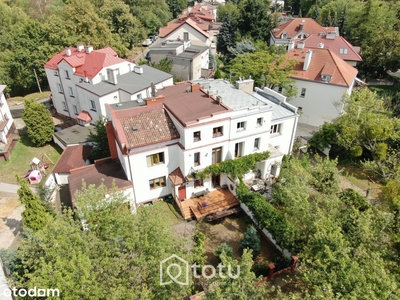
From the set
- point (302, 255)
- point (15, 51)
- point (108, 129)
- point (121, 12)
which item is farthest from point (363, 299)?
point (121, 12)

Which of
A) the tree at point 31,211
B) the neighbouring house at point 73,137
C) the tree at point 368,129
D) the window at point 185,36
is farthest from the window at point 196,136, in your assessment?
the window at point 185,36

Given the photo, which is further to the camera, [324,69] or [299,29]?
[299,29]

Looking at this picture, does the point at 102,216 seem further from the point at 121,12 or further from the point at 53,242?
the point at 121,12

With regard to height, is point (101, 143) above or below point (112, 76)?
below

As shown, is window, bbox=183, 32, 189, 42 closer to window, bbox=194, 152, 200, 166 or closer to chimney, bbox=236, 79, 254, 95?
chimney, bbox=236, 79, 254, 95

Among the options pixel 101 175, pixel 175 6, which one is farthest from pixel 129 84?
pixel 175 6

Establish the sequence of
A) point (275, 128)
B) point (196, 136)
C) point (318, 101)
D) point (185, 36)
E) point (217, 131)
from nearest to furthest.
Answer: point (196, 136) < point (217, 131) < point (275, 128) < point (318, 101) < point (185, 36)

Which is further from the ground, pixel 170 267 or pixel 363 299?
pixel 363 299

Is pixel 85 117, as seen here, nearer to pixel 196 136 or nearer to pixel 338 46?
pixel 196 136
